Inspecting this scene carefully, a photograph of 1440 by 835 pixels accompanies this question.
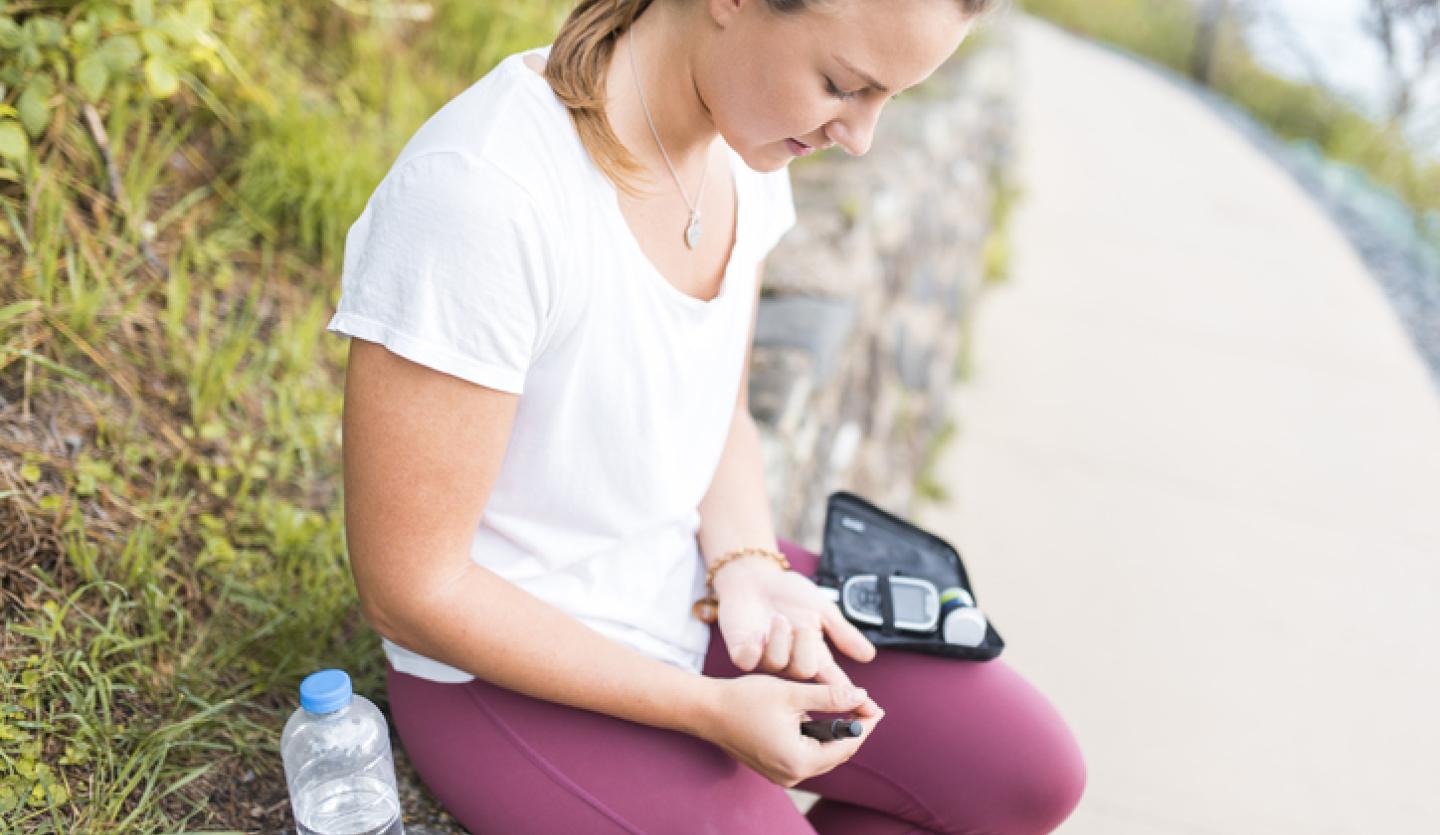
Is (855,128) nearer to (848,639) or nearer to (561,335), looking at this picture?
(561,335)

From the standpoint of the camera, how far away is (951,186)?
14.6ft

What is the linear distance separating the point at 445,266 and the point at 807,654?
0.65 meters

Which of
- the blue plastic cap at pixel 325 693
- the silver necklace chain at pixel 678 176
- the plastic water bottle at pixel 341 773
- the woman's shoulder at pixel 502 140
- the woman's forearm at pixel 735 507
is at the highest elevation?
the silver necklace chain at pixel 678 176

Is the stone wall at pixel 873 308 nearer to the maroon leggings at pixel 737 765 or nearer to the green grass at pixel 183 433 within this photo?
the maroon leggings at pixel 737 765

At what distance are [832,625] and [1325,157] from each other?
7799 mm

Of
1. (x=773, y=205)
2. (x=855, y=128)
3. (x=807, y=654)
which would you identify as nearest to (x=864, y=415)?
(x=773, y=205)

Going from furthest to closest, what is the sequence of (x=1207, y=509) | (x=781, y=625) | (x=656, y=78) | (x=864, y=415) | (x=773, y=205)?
(x=1207, y=509) < (x=864, y=415) < (x=773, y=205) < (x=781, y=625) < (x=656, y=78)

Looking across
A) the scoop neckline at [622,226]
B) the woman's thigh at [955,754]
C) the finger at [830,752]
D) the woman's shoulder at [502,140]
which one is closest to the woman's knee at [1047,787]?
the woman's thigh at [955,754]

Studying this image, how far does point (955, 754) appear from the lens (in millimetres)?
1519

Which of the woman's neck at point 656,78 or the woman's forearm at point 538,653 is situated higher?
the woman's neck at point 656,78

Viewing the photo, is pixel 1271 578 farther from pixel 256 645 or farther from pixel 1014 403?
pixel 256 645

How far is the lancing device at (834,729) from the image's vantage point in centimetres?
131

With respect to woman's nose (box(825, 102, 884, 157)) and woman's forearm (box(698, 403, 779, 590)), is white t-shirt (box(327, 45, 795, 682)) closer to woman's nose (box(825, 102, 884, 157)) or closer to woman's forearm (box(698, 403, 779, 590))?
woman's forearm (box(698, 403, 779, 590))

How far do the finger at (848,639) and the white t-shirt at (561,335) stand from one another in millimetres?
164
